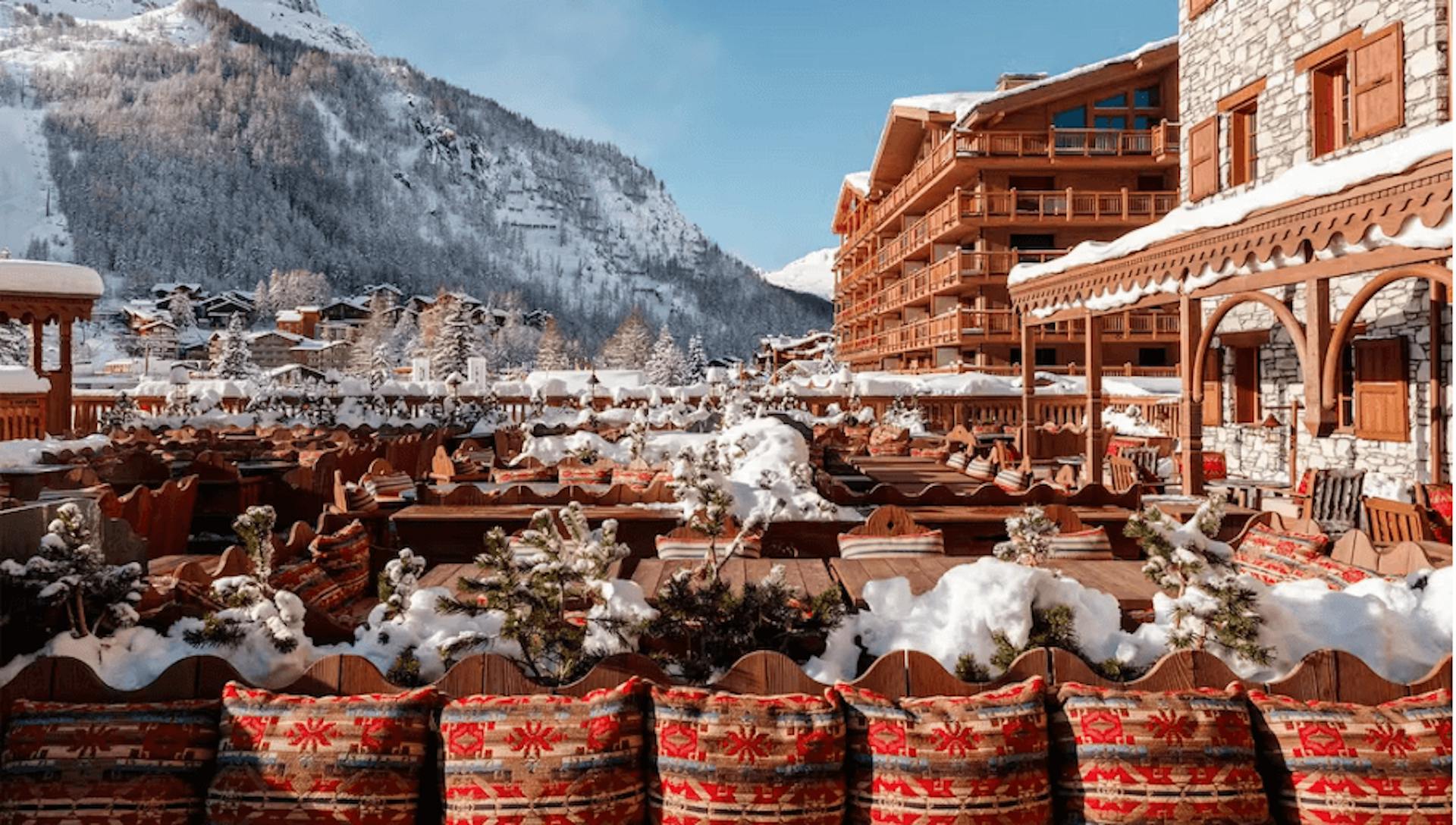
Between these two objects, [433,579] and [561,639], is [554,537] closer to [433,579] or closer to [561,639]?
[561,639]

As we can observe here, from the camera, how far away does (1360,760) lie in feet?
7.02

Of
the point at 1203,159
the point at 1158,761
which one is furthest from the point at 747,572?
the point at 1203,159

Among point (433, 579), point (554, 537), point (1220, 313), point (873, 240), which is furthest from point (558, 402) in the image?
point (873, 240)

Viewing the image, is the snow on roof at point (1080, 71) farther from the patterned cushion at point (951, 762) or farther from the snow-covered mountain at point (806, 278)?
the snow-covered mountain at point (806, 278)

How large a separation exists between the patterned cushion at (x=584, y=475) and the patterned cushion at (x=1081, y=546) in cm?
350

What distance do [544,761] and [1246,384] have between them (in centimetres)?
1339

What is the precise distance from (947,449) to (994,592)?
26.2ft

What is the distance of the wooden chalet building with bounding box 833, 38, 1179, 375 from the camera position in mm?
27344

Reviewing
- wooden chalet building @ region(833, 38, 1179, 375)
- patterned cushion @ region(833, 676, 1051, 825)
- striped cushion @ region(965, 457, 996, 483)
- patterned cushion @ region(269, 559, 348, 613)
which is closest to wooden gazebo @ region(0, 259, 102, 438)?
patterned cushion @ region(269, 559, 348, 613)

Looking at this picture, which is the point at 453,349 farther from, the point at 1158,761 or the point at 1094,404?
the point at 1158,761

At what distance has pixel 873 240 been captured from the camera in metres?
44.3

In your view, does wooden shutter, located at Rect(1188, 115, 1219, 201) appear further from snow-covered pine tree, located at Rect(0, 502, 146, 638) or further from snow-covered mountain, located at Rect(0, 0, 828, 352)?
snow-covered mountain, located at Rect(0, 0, 828, 352)

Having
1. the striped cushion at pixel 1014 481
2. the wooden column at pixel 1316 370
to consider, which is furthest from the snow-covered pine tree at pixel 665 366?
the wooden column at pixel 1316 370

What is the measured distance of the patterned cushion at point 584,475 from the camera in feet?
23.2
